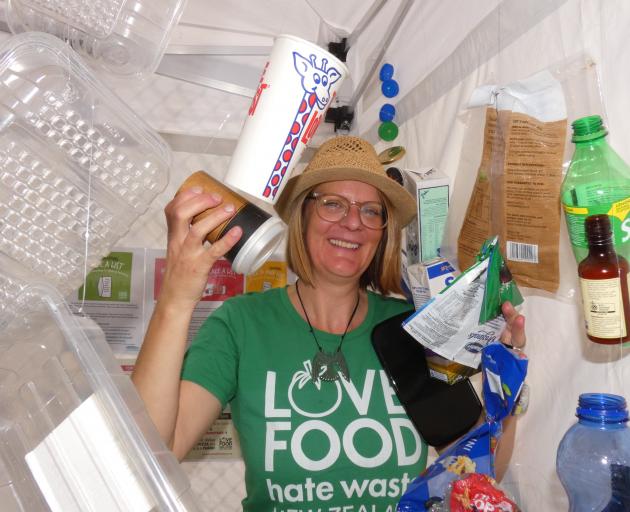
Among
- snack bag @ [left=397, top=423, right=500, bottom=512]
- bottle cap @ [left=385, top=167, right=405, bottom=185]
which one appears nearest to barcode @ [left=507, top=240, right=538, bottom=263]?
snack bag @ [left=397, top=423, right=500, bottom=512]

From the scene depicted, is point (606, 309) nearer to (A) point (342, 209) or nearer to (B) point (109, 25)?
(A) point (342, 209)

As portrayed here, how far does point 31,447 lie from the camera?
0.55 metres

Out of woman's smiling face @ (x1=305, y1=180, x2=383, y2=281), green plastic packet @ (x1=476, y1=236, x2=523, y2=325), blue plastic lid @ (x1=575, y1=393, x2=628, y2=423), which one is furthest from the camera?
woman's smiling face @ (x1=305, y1=180, x2=383, y2=281)

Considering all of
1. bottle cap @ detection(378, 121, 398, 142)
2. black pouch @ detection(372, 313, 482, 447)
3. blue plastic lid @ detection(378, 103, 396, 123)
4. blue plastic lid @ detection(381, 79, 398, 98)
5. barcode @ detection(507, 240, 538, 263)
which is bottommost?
black pouch @ detection(372, 313, 482, 447)

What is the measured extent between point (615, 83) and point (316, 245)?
25.9 inches

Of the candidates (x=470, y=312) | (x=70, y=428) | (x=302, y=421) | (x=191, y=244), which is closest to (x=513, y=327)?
(x=470, y=312)

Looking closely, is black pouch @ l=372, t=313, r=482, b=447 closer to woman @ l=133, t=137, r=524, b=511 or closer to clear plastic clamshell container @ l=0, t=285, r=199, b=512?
woman @ l=133, t=137, r=524, b=511

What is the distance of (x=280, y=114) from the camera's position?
809 mm

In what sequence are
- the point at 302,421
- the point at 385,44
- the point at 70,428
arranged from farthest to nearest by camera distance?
the point at 385,44 → the point at 302,421 → the point at 70,428

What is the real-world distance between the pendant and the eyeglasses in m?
0.29

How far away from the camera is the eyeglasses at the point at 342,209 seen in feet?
3.94

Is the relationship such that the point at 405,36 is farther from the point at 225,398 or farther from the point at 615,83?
the point at 225,398

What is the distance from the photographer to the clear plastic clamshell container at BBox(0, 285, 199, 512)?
481 millimetres

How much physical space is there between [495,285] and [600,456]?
1.05ft
